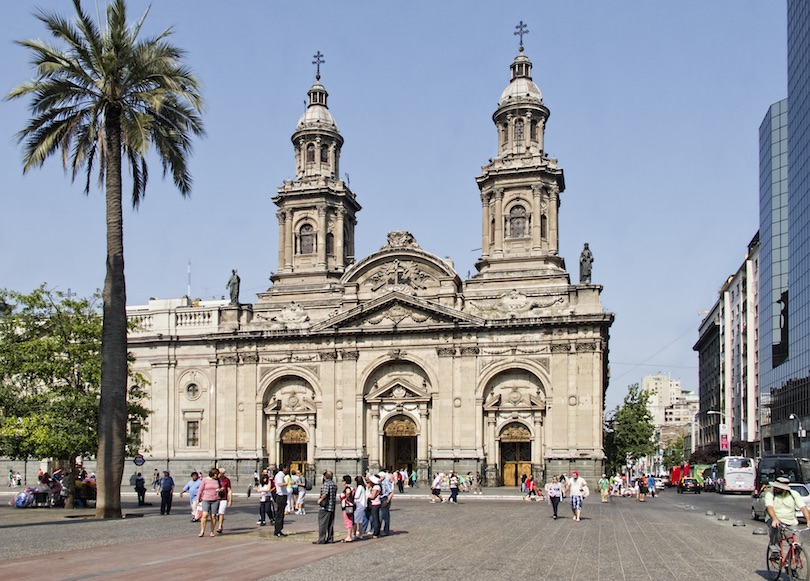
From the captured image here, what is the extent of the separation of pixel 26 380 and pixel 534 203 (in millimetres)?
37757

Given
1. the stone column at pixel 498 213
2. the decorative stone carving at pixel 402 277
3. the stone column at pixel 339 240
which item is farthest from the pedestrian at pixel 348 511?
the stone column at pixel 339 240

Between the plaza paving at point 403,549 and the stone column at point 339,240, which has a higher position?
the stone column at point 339,240

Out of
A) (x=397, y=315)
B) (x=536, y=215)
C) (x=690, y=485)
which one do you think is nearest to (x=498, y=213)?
(x=536, y=215)

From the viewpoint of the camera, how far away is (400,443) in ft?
224

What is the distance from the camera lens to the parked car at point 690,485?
74875 mm

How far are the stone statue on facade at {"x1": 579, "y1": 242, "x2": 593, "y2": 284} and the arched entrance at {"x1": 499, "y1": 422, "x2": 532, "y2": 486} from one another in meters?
10.8

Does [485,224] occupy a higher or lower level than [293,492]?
higher

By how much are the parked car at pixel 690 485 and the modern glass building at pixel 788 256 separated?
325 inches

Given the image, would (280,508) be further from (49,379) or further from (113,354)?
(49,379)

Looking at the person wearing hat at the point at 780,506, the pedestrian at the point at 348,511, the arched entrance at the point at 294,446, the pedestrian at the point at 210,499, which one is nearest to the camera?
the person wearing hat at the point at 780,506

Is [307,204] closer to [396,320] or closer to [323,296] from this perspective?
[323,296]

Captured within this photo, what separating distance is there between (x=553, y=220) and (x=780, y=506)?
51993 mm

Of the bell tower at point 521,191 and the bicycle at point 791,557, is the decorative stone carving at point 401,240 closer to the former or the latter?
the bell tower at point 521,191

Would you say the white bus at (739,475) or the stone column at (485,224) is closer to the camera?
the white bus at (739,475)
